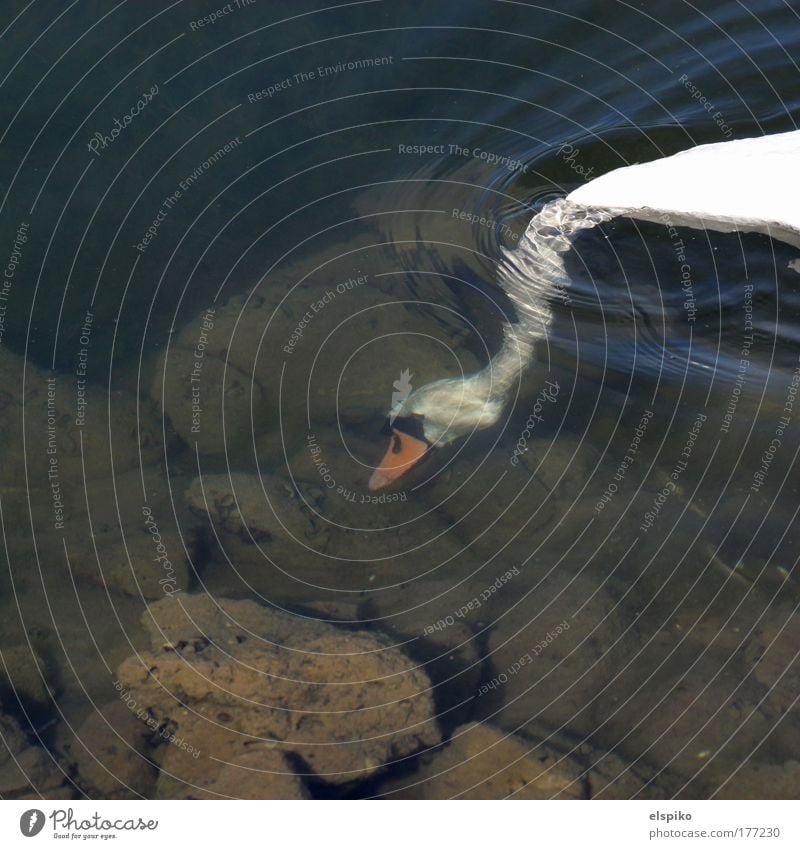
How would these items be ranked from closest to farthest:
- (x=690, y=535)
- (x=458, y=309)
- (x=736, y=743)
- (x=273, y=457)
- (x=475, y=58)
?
(x=736, y=743) → (x=690, y=535) → (x=273, y=457) → (x=458, y=309) → (x=475, y=58)

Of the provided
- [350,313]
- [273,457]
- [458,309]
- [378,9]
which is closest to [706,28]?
[378,9]

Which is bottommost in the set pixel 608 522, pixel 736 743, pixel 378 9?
pixel 736 743

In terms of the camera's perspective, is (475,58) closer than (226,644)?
No

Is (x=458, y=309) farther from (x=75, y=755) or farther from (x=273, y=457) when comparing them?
(x=75, y=755)
